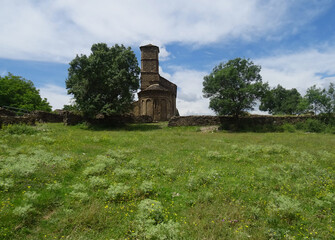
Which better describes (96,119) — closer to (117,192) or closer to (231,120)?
(231,120)

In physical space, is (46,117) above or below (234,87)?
below

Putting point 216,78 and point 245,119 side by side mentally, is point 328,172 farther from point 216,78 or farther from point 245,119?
point 245,119

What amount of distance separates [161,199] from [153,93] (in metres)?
35.5

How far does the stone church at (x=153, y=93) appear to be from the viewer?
133 feet

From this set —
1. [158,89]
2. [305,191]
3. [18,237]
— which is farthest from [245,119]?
[18,237]

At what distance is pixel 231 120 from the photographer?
2947 cm

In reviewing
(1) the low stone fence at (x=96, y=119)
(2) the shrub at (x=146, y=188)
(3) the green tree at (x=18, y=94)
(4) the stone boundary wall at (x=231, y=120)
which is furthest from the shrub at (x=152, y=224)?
(3) the green tree at (x=18, y=94)

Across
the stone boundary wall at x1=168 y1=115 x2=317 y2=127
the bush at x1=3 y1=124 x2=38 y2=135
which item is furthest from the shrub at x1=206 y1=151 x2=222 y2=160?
the stone boundary wall at x1=168 y1=115 x2=317 y2=127

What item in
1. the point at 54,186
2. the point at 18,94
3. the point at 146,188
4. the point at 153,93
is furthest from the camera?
the point at 18,94

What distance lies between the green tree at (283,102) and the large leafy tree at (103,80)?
54.1 m

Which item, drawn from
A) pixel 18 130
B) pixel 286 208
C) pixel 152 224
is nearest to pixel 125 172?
pixel 152 224

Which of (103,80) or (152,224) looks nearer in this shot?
(152,224)

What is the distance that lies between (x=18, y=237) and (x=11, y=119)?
1545cm

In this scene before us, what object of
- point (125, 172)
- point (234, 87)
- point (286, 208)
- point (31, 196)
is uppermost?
point (234, 87)
